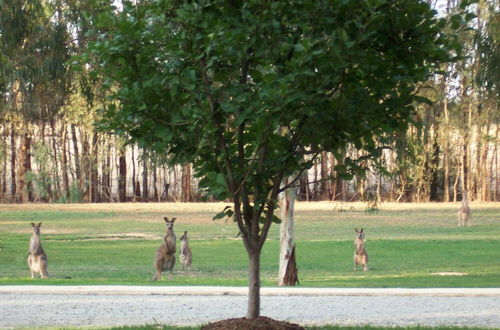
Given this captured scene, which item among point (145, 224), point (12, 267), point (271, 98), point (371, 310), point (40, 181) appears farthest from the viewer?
point (40, 181)

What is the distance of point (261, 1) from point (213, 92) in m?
0.80

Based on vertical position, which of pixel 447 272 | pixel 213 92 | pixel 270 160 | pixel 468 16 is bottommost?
pixel 447 272

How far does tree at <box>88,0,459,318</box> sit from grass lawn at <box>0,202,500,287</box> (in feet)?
27.4

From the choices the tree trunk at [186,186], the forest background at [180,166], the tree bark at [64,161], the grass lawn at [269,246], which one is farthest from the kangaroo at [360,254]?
the tree bark at [64,161]

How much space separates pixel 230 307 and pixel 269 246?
18.0 meters

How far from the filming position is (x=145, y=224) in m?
38.3

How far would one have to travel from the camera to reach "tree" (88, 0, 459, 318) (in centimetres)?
650

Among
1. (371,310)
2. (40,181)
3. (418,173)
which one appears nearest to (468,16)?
(371,310)

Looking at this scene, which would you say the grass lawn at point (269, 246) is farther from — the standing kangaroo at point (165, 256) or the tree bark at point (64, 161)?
the tree bark at point (64, 161)

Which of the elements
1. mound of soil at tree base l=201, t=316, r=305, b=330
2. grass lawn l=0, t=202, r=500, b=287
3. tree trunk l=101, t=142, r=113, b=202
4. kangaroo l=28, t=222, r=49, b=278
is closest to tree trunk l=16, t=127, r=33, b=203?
tree trunk l=101, t=142, r=113, b=202

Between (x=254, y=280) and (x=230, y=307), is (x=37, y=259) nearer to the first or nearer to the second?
(x=230, y=307)

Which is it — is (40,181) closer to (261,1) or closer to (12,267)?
(12,267)

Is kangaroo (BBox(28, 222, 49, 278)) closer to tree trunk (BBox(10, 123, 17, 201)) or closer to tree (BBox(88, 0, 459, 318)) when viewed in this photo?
tree (BBox(88, 0, 459, 318))

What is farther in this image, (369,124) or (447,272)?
(447,272)
